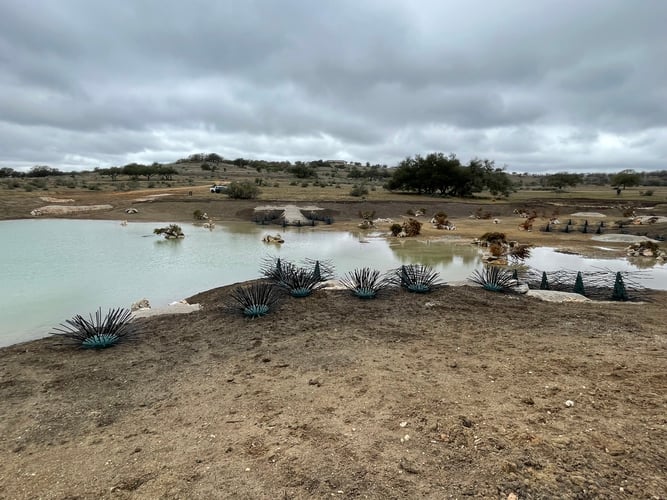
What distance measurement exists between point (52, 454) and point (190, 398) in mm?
1252

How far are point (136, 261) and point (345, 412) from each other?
13.5m

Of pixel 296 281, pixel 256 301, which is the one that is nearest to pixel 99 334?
pixel 256 301

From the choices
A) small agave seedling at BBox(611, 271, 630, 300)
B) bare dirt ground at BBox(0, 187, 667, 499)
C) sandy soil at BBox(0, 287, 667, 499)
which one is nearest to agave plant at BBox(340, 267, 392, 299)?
bare dirt ground at BBox(0, 187, 667, 499)

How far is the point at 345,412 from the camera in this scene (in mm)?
3990

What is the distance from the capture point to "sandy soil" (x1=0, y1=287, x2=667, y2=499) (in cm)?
300

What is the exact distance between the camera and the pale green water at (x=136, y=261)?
9859 millimetres

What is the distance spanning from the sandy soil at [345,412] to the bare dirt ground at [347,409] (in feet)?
0.06

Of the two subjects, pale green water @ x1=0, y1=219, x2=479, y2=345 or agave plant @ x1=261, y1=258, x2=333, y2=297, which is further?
pale green water @ x1=0, y1=219, x2=479, y2=345

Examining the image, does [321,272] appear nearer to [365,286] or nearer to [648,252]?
[365,286]

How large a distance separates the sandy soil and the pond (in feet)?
12.6

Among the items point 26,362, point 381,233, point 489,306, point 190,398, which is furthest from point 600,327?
point 381,233

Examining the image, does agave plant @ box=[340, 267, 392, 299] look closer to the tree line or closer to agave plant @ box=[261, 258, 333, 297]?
agave plant @ box=[261, 258, 333, 297]

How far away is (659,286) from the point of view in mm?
11391

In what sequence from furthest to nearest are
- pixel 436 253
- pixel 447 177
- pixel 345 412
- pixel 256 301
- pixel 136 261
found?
pixel 447 177, pixel 436 253, pixel 136 261, pixel 256 301, pixel 345 412
